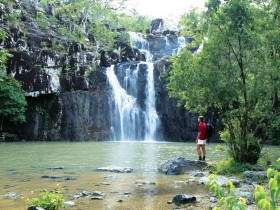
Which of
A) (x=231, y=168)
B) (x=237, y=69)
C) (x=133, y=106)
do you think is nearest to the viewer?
(x=231, y=168)

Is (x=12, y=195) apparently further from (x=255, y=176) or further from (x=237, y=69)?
(x=237, y=69)

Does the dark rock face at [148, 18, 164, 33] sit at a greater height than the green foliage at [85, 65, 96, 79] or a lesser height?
greater

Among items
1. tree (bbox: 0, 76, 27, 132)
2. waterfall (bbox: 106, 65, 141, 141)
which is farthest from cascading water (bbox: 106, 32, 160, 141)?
tree (bbox: 0, 76, 27, 132)

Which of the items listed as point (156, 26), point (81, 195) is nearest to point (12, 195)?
point (81, 195)

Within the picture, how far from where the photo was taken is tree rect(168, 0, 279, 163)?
9.64 metres

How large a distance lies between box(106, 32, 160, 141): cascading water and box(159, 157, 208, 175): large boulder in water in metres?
22.4

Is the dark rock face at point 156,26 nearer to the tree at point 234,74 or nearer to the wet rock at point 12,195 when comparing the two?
the tree at point 234,74

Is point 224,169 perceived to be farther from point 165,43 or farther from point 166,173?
point 165,43

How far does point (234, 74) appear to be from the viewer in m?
10.1

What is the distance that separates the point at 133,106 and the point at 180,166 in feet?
79.2

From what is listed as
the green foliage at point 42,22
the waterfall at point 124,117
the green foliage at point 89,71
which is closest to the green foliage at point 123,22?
the green foliage at point 42,22

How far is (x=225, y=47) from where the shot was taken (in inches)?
401

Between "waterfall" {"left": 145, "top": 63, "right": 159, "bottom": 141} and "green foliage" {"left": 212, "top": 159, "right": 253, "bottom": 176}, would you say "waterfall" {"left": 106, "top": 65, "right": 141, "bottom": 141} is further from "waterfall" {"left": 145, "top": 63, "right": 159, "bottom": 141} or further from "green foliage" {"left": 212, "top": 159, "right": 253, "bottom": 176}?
"green foliage" {"left": 212, "top": 159, "right": 253, "bottom": 176}

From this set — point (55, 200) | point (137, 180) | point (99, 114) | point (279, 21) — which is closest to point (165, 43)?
point (99, 114)
